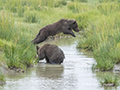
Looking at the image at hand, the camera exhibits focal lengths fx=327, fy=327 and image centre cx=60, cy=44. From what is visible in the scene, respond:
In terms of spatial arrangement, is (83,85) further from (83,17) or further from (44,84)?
(83,17)

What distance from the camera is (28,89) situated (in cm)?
775

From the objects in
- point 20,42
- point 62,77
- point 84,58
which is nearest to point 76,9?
point 84,58

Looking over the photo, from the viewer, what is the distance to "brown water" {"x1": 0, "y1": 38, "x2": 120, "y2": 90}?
798cm

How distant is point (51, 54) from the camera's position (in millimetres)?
11398

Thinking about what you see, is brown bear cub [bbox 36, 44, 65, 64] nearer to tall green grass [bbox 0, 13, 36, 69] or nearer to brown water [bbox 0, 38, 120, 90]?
brown water [bbox 0, 38, 120, 90]

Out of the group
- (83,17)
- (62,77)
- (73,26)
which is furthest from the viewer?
(83,17)

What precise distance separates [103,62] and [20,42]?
2925 millimetres

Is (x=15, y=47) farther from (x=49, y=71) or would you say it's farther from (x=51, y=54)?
(x=51, y=54)

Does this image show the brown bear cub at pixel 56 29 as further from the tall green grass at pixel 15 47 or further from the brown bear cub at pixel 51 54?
the brown bear cub at pixel 51 54

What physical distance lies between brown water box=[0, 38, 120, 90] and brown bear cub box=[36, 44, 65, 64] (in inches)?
9.4

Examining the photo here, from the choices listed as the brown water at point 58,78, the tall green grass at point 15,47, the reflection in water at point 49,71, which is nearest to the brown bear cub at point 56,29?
the tall green grass at point 15,47

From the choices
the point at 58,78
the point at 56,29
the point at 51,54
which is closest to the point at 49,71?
the point at 58,78

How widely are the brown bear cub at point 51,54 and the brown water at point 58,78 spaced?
0.24 m

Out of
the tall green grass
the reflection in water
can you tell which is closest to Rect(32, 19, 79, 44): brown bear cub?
the tall green grass
